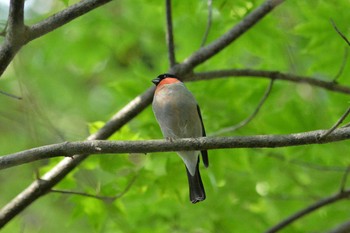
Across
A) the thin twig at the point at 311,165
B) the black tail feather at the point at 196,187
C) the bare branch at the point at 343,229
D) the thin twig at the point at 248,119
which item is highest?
the thin twig at the point at 248,119

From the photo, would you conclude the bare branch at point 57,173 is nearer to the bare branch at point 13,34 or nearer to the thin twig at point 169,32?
the thin twig at point 169,32

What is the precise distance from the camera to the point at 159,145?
3.24 metres

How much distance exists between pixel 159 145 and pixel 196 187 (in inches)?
56.2

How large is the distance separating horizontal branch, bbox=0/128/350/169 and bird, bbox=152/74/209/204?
1.29m

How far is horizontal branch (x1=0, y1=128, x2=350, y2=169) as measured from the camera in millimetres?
3139

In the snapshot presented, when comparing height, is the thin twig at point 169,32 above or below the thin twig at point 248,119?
above

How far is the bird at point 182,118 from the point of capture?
4574 millimetres

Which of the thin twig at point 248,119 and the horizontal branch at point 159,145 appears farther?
the thin twig at point 248,119

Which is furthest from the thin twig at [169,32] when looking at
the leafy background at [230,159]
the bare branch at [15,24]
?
the bare branch at [15,24]

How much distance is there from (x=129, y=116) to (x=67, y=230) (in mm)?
2427

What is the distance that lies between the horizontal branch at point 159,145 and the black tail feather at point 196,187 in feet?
4.35

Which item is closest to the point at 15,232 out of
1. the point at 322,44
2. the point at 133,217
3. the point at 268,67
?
the point at 133,217

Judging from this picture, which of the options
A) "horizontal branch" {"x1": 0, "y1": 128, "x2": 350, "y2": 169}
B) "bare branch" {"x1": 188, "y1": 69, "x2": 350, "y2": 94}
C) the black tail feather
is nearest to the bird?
the black tail feather

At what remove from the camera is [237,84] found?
16.0ft
